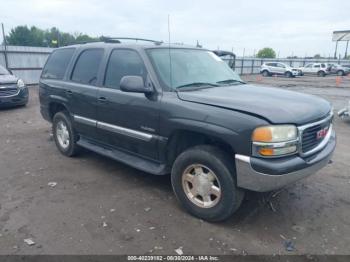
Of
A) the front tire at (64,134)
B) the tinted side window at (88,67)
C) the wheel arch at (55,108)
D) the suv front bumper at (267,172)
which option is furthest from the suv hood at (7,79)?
the suv front bumper at (267,172)

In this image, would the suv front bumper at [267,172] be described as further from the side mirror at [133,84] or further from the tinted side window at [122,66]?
the tinted side window at [122,66]

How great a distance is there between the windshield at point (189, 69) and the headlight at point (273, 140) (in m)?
1.27

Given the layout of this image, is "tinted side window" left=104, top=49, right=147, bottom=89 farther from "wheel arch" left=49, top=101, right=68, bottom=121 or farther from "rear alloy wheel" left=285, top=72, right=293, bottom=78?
"rear alloy wheel" left=285, top=72, right=293, bottom=78

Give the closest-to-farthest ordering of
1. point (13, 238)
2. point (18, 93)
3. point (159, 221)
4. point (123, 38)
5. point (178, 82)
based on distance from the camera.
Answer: point (13, 238)
point (159, 221)
point (178, 82)
point (123, 38)
point (18, 93)

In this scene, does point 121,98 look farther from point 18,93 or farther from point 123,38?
point 18,93

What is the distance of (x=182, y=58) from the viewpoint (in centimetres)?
421

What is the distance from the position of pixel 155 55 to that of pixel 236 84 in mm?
1210

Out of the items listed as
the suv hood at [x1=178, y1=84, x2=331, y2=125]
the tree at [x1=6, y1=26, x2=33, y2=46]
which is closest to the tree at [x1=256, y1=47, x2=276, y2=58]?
the tree at [x1=6, y1=26, x2=33, y2=46]

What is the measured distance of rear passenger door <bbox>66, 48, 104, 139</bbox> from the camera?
4.70 meters

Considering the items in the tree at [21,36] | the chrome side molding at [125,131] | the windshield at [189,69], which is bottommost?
the chrome side molding at [125,131]

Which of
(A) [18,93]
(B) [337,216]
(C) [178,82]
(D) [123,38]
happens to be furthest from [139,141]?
(A) [18,93]

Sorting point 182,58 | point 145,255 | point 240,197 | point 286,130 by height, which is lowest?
point 145,255

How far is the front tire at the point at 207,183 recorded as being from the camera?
10.5ft

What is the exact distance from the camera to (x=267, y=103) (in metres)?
3.22
